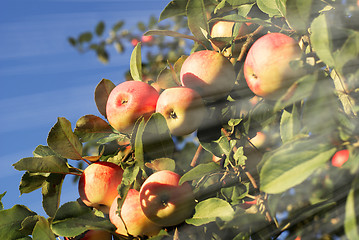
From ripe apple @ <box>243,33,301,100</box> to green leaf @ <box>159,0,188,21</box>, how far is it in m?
0.31

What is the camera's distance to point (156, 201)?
2.92 ft

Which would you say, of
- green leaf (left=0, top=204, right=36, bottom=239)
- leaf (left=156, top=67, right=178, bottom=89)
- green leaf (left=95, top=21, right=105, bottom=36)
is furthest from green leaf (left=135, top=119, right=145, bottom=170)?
green leaf (left=95, top=21, right=105, bottom=36)

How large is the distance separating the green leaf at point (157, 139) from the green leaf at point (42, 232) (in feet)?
1.07

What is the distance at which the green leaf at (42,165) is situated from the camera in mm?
1037

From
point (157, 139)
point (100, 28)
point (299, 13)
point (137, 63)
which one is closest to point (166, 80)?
point (137, 63)

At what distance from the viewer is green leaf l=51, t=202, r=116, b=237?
918 millimetres

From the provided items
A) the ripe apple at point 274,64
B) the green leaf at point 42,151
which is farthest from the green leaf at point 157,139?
the green leaf at point 42,151

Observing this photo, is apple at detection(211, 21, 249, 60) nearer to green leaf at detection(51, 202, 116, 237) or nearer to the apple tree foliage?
the apple tree foliage

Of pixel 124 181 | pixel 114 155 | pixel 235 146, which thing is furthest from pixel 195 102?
pixel 114 155

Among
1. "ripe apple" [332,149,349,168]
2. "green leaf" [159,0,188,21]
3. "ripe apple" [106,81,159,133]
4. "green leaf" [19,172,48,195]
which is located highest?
"green leaf" [159,0,188,21]

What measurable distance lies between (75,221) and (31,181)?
1.00 feet

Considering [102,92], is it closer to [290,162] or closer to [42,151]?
[42,151]

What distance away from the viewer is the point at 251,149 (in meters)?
0.96

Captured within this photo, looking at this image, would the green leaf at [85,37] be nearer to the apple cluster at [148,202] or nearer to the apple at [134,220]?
the apple cluster at [148,202]
